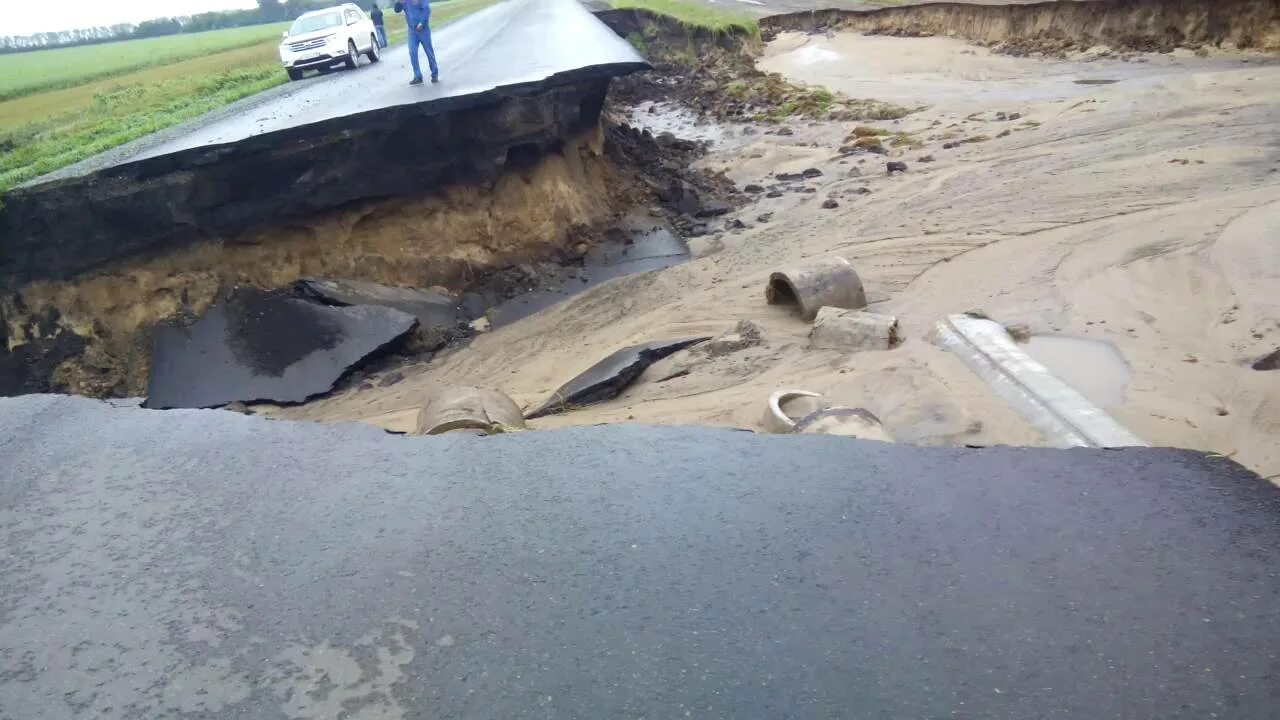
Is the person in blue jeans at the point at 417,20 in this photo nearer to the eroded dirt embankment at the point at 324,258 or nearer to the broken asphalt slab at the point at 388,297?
the eroded dirt embankment at the point at 324,258

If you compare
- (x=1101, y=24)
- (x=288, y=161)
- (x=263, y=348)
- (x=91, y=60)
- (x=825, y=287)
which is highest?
(x=91, y=60)

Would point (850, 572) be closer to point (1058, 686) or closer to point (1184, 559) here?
point (1058, 686)

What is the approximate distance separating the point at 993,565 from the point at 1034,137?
11802 mm

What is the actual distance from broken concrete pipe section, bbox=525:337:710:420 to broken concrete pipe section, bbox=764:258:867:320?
1.02 meters

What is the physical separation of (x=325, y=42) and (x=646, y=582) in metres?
18.0

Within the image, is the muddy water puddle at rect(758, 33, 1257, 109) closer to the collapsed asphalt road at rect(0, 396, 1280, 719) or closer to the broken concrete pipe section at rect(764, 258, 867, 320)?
the broken concrete pipe section at rect(764, 258, 867, 320)

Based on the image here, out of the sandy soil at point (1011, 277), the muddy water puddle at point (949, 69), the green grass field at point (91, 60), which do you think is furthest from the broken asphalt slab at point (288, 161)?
the green grass field at point (91, 60)

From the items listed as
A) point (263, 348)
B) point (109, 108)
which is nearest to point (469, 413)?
point (263, 348)

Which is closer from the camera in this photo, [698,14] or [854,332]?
[854,332]

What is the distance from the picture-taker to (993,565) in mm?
3789

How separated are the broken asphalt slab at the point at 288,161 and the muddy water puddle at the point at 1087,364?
26.0 feet

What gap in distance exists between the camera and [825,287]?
8547 mm

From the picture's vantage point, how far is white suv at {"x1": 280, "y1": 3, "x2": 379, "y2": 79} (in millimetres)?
18781

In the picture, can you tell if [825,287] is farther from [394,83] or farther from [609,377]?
[394,83]
